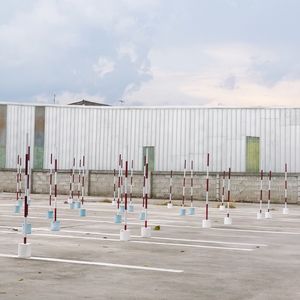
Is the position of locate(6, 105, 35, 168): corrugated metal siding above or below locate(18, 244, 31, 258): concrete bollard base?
above

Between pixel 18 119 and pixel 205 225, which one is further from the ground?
pixel 18 119

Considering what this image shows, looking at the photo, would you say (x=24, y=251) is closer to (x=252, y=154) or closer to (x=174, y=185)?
(x=252, y=154)

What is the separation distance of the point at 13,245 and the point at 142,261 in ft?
10.7

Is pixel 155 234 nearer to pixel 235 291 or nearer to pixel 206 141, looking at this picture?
pixel 235 291

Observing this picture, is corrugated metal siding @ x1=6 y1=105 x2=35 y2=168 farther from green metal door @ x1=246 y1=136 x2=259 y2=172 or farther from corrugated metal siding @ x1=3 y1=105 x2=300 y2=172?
green metal door @ x1=246 y1=136 x2=259 y2=172

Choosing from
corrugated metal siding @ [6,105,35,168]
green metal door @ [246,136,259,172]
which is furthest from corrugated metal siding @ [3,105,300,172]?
green metal door @ [246,136,259,172]

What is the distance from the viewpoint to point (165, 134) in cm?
3800

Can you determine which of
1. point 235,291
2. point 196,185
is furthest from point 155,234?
point 196,185

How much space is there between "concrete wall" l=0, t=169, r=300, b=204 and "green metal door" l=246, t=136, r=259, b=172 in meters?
0.56

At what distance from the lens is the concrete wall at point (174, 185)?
34.6 m

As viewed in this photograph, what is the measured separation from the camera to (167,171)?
37.3m

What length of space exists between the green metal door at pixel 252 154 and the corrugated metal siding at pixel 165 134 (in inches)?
9.1

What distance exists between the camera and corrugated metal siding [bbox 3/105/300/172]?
35.5 metres

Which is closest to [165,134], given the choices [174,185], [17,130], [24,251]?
[174,185]
